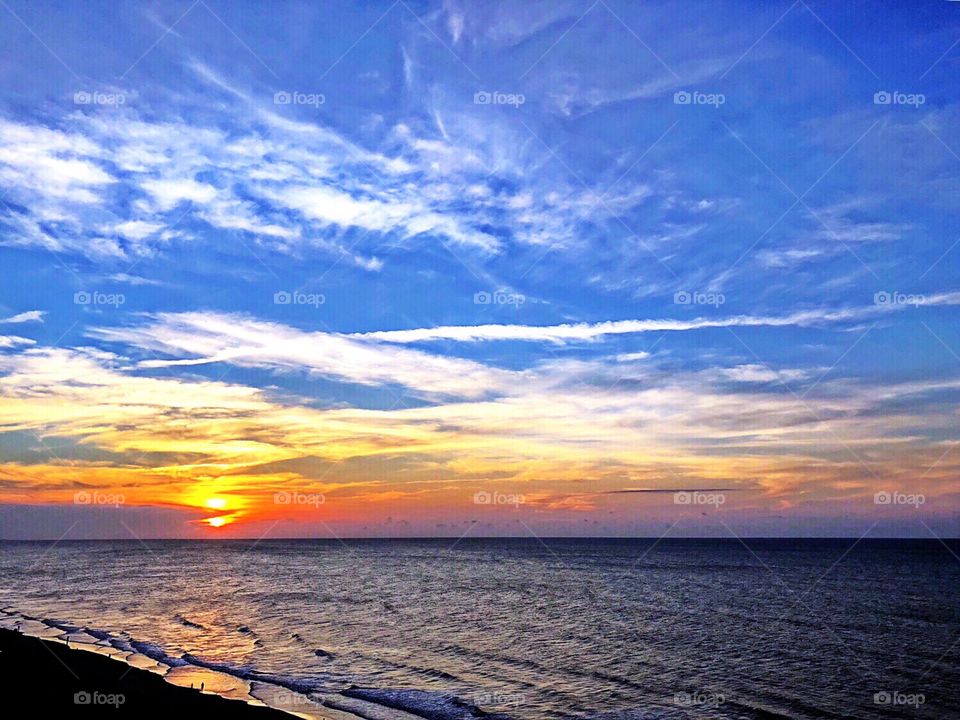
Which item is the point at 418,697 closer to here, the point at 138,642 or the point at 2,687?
the point at 2,687

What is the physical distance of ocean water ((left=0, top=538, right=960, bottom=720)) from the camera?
26.2 m

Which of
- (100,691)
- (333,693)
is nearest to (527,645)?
(333,693)

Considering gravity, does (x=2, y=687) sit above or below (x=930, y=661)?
above

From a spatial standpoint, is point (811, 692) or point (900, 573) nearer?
point (811, 692)

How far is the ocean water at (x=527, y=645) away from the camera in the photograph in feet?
85.8

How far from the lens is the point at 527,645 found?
37469 millimetres

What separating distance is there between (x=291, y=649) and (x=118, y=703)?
49.6 ft

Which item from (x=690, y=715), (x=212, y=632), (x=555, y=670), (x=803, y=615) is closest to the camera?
(x=690, y=715)

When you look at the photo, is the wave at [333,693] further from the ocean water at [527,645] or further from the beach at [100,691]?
the beach at [100,691]

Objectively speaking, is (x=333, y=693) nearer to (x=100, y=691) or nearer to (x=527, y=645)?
(x=100, y=691)

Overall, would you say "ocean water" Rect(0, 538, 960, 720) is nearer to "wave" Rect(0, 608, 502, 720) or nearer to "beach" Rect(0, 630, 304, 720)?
"wave" Rect(0, 608, 502, 720)

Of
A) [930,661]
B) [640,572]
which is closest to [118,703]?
[930,661]

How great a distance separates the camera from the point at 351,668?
99.5ft

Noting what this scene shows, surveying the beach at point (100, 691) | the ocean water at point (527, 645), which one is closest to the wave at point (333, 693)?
the ocean water at point (527, 645)
